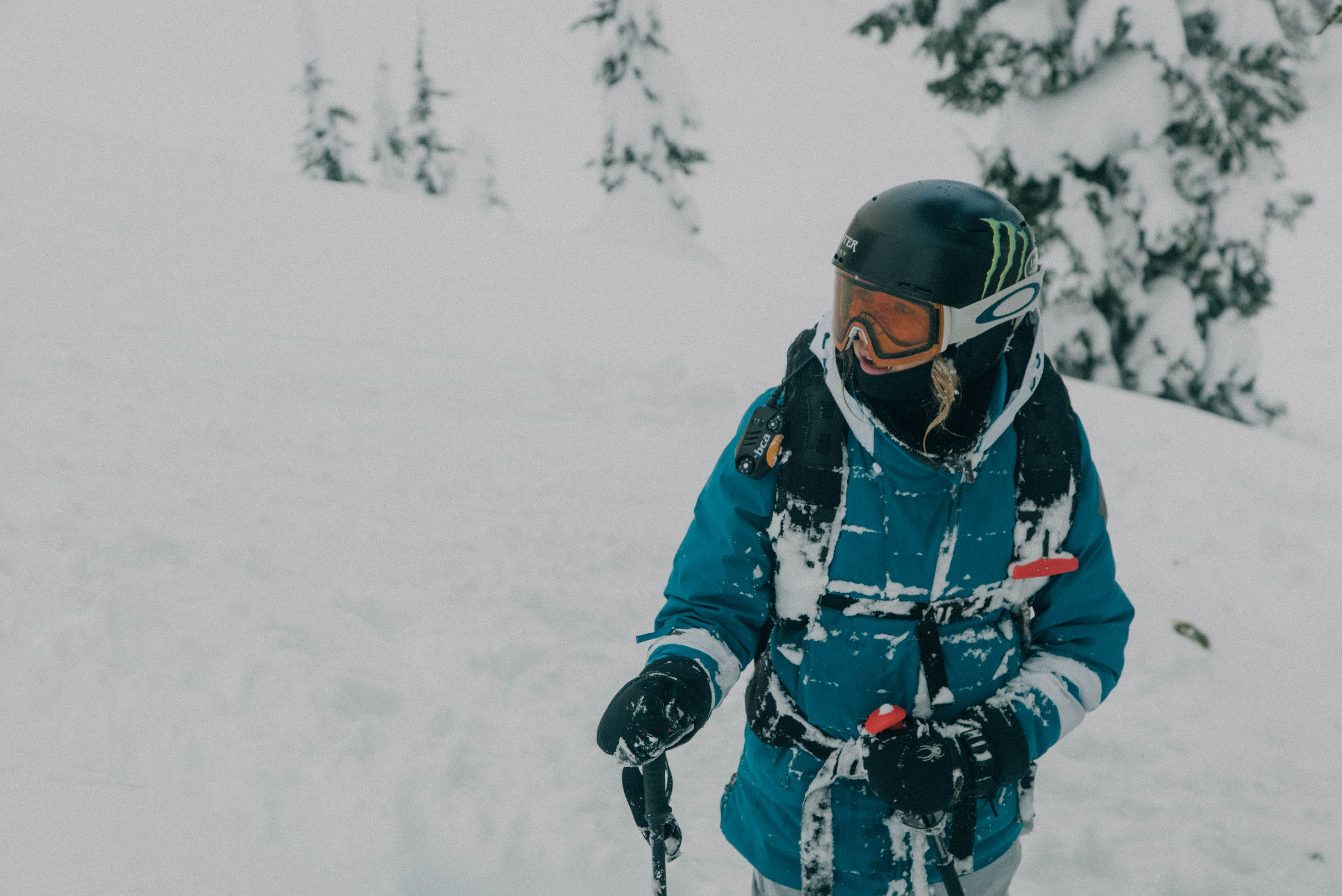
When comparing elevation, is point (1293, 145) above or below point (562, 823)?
above

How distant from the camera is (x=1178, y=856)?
12.8 ft

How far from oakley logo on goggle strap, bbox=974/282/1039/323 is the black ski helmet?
0.09 ft

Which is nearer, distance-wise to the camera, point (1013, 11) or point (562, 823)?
point (562, 823)

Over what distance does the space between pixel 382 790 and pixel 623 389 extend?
4.88 metres

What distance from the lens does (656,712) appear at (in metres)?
1.83

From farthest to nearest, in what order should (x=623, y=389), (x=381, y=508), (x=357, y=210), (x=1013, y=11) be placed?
1. (x=357, y=210)
2. (x=1013, y=11)
3. (x=623, y=389)
4. (x=381, y=508)

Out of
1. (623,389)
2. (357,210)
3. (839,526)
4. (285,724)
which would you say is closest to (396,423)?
(623,389)

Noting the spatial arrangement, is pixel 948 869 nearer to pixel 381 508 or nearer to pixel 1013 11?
pixel 381 508

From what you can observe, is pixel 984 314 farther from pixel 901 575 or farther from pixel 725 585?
pixel 725 585

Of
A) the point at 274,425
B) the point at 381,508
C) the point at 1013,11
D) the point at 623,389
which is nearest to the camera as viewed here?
the point at 381,508

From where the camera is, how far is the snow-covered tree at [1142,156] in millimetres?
10094

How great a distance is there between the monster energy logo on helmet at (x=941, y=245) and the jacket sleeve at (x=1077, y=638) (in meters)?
0.46

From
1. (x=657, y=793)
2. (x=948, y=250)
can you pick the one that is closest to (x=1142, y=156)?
(x=948, y=250)

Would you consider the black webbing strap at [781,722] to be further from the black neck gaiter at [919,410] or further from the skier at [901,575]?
the black neck gaiter at [919,410]
